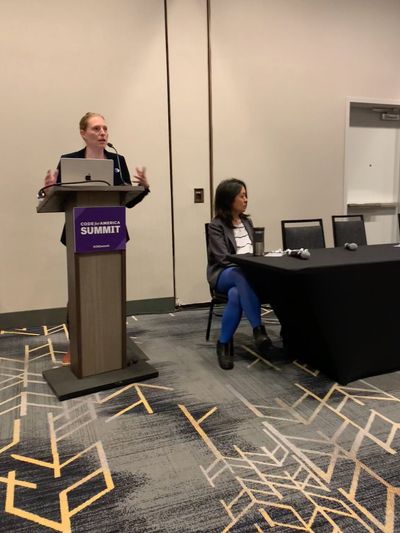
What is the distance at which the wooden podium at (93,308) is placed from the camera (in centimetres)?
247

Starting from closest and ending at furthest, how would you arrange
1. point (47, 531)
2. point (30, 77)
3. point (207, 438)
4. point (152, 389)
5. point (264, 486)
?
point (47, 531) → point (264, 486) → point (207, 438) → point (152, 389) → point (30, 77)

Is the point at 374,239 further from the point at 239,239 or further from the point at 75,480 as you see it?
the point at 75,480

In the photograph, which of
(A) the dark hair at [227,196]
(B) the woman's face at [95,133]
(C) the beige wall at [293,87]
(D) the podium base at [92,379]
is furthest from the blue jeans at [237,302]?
(C) the beige wall at [293,87]

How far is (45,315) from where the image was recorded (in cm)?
407

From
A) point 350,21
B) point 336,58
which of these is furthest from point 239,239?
point 350,21

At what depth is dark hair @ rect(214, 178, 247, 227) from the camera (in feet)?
10.4

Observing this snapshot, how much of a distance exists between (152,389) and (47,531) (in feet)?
3.74

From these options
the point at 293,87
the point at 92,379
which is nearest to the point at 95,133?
the point at 92,379

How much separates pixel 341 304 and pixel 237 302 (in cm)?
73

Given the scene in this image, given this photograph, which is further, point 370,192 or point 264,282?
point 370,192

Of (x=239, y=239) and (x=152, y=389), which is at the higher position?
(x=239, y=239)

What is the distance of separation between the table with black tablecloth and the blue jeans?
0.11 m

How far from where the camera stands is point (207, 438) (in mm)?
2105

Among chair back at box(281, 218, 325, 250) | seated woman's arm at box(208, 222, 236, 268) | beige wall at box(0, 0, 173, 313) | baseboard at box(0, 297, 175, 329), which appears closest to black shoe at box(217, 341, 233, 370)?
seated woman's arm at box(208, 222, 236, 268)
